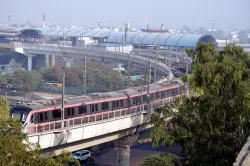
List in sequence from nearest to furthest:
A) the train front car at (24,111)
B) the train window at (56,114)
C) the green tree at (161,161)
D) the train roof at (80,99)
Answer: the green tree at (161,161) < the train front car at (24,111) < the train roof at (80,99) < the train window at (56,114)

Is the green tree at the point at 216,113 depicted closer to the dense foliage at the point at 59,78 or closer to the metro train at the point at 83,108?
the metro train at the point at 83,108

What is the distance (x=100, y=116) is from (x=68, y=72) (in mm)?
24694

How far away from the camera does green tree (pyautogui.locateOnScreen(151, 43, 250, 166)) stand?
10.7 metres

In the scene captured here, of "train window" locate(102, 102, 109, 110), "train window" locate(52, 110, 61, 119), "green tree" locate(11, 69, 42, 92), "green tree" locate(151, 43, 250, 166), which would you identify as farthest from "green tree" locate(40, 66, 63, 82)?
"green tree" locate(151, 43, 250, 166)

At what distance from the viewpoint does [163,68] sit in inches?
1404

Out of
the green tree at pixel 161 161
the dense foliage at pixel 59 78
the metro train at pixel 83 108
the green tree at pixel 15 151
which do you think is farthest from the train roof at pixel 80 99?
the dense foliage at pixel 59 78

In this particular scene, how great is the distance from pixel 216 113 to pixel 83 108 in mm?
5094

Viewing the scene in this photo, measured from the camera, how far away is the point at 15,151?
6.15 meters

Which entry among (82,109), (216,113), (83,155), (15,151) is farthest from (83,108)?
(15,151)

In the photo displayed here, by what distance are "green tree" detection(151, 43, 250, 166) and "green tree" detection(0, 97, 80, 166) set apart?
4.78 meters

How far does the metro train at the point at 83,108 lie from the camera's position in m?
13.1

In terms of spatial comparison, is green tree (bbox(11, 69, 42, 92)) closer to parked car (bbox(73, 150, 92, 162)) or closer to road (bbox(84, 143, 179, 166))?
road (bbox(84, 143, 179, 166))

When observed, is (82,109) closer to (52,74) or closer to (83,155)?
(83,155)

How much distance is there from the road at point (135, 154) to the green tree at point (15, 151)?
1205 cm
